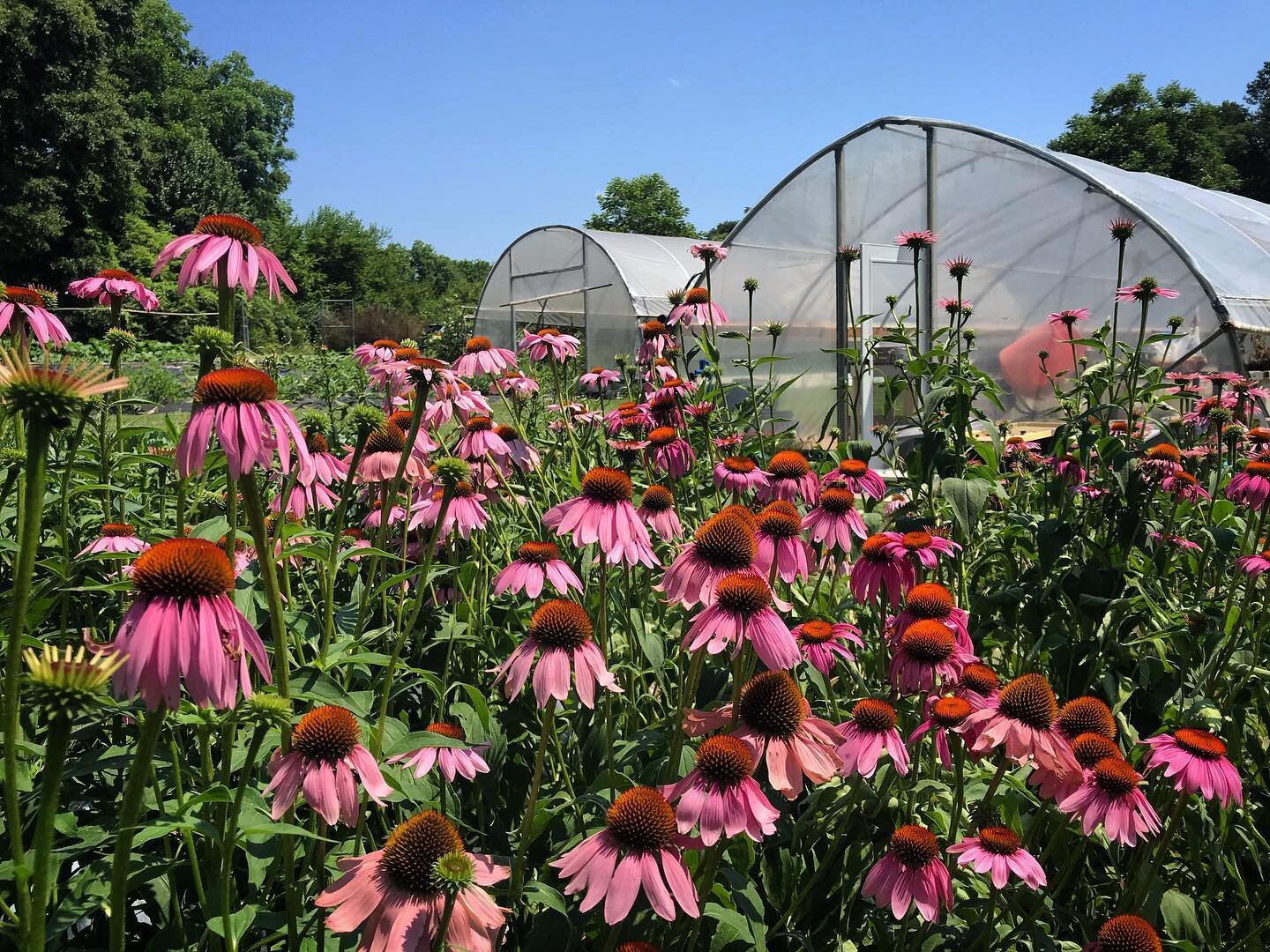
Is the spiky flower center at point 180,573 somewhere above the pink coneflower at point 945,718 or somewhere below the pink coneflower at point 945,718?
above

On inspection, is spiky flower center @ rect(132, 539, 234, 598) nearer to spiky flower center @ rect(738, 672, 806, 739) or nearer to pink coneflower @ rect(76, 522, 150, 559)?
spiky flower center @ rect(738, 672, 806, 739)

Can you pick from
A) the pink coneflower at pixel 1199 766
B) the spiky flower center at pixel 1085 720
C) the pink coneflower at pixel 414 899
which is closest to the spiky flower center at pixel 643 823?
the pink coneflower at pixel 414 899

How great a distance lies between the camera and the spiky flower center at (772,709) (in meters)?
0.88

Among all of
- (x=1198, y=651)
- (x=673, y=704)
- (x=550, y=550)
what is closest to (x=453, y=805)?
(x=550, y=550)

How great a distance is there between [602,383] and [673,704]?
1698 mm

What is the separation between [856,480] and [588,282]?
11902mm

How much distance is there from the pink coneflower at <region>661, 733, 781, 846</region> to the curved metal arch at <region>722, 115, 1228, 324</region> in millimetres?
6626

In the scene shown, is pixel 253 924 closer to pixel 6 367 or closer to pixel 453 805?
pixel 453 805

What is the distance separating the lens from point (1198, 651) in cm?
145

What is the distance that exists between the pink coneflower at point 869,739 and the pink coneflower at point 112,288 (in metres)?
1.51

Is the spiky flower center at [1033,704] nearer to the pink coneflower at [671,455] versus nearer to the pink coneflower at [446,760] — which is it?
the pink coneflower at [446,760]

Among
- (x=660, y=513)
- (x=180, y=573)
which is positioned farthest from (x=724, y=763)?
(x=660, y=513)

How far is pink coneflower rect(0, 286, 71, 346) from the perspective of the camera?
4.78ft

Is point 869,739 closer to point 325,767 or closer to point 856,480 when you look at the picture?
point 325,767
